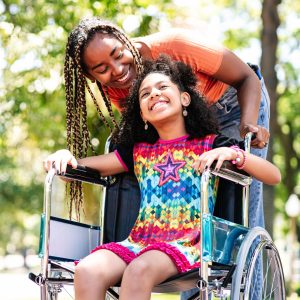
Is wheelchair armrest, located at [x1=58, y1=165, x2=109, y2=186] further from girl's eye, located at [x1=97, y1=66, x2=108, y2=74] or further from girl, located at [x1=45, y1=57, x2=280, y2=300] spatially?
girl's eye, located at [x1=97, y1=66, x2=108, y2=74]

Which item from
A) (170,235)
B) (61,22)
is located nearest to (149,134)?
(170,235)

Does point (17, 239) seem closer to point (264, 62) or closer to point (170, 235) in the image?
point (264, 62)

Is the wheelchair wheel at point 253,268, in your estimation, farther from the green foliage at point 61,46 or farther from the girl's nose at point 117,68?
the green foliage at point 61,46

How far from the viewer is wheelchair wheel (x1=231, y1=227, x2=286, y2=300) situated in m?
3.09

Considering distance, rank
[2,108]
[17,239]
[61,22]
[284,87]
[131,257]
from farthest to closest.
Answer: [17,239] < [284,87] < [2,108] < [61,22] < [131,257]

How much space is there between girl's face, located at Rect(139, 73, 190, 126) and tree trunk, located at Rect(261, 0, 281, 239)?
16.5ft

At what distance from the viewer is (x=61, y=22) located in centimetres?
837

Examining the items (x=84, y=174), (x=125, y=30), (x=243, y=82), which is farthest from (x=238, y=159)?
(x=125, y=30)

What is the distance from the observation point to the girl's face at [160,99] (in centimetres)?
351

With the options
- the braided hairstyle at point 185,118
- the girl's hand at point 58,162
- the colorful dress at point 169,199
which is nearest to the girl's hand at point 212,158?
the colorful dress at point 169,199

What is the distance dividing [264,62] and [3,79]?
3245 mm

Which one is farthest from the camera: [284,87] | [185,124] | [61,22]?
[284,87]

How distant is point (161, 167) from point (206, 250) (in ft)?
2.10

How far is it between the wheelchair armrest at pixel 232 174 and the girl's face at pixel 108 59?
0.80m
